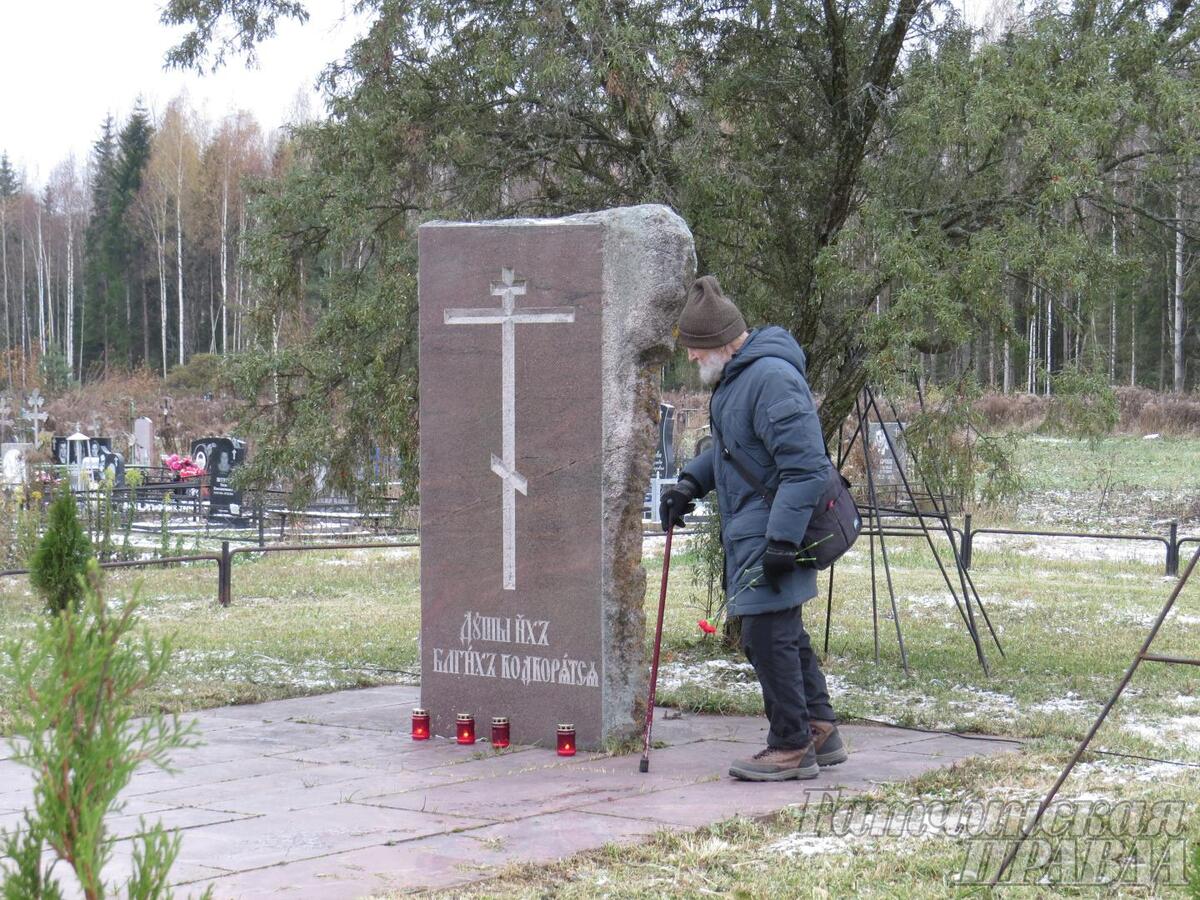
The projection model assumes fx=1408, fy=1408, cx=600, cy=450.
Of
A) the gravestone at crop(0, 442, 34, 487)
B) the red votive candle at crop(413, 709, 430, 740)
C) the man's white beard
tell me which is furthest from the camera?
the gravestone at crop(0, 442, 34, 487)

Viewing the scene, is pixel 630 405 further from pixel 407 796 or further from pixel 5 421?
pixel 5 421

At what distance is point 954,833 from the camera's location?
4.68 m

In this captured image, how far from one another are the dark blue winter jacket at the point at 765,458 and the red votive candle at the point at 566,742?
37.3 inches

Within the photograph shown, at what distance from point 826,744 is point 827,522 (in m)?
0.94

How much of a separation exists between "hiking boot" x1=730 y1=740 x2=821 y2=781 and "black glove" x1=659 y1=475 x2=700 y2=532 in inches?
41.6

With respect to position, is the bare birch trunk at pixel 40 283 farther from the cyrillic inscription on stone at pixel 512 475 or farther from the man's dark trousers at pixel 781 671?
the man's dark trousers at pixel 781 671

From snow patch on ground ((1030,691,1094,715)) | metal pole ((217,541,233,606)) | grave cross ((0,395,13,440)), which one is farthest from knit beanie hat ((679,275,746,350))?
grave cross ((0,395,13,440))

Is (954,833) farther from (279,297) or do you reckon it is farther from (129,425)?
(129,425)

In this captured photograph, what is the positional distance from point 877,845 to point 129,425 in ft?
117

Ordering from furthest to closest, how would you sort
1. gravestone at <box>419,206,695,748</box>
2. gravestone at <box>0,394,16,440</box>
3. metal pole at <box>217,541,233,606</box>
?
gravestone at <box>0,394,16,440</box> → metal pole at <box>217,541,233,606</box> → gravestone at <box>419,206,695,748</box>

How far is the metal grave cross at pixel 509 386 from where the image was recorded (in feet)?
21.1

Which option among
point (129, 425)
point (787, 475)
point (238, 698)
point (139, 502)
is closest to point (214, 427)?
point (129, 425)

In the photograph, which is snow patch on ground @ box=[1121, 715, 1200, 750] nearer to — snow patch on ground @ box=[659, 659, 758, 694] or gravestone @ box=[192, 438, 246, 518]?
snow patch on ground @ box=[659, 659, 758, 694]

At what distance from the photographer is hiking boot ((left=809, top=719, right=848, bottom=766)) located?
230 inches
